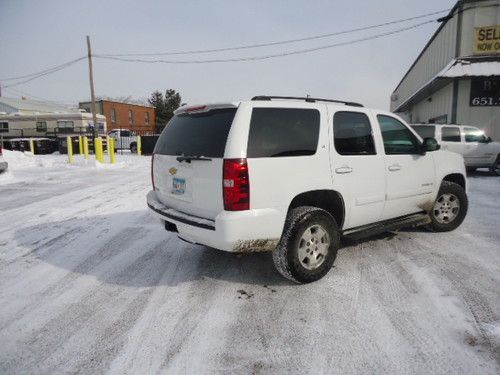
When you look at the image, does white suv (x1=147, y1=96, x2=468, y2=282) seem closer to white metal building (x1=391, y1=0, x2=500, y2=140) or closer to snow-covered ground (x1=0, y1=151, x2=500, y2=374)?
snow-covered ground (x1=0, y1=151, x2=500, y2=374)

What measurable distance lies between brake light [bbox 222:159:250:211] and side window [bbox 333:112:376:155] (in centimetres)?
125

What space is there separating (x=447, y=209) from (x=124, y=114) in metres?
47.3

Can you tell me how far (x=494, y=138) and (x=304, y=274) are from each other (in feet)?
51.9

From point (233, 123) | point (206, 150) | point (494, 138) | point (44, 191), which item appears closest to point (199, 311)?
point (206, 150)

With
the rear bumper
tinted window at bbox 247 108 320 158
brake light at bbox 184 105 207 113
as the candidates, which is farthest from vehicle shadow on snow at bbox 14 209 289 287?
brake light at bbox 184 105 207 113

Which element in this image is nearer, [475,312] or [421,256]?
[475,312]

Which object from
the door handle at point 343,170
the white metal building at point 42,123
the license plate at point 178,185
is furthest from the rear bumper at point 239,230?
the white metal building at point 42,123

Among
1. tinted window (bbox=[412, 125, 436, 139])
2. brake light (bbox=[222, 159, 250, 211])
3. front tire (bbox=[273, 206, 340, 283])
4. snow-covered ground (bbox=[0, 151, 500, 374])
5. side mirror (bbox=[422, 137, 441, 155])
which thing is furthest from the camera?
tinted window (bbox=[412, 125, 436, 139])

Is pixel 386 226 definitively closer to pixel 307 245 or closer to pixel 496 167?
pixel 307 245

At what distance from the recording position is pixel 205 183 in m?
3.34

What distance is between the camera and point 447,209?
Result: 17.9 ft

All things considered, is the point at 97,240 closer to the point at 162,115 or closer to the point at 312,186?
the point at 312,186

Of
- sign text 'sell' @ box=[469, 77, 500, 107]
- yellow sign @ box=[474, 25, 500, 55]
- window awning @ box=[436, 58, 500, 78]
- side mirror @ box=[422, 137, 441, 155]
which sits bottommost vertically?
side mirror @ box=[422, 137, 441, 155]

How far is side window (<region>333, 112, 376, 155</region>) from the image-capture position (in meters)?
3.87
